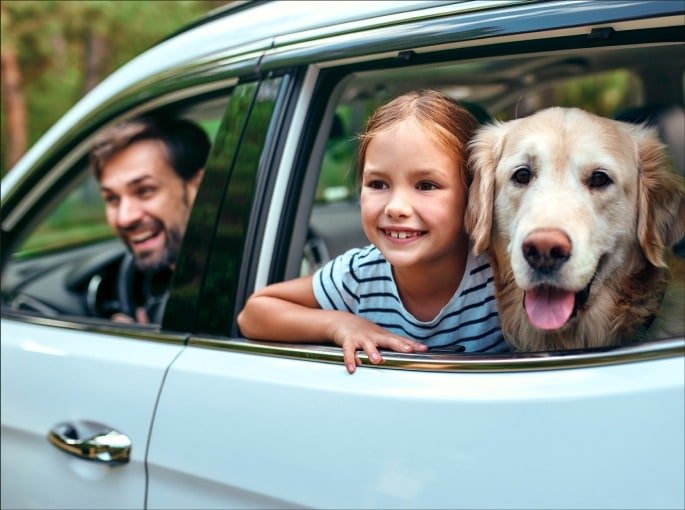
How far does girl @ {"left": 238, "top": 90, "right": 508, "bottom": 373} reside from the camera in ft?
6.61

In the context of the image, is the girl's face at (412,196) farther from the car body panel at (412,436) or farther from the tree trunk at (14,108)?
the tree trunk at (14,108)

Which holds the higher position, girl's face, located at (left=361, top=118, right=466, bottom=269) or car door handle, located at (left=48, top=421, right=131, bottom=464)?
girl's face, located at (left=361, top=118, right=466, bottom=269)

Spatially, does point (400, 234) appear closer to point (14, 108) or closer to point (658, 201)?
point (658, 201)

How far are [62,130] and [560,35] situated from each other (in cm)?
177

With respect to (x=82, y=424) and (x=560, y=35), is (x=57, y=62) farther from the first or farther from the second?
(x=560, y=35)

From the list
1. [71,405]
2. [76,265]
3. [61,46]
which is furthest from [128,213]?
[61,46]

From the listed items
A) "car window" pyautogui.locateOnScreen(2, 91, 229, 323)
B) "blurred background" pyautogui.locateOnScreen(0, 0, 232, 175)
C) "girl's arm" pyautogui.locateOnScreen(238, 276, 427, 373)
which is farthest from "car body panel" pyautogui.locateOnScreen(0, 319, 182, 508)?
"blurred background" pyautogui.locateOnScreen(0, 0, 232, 175)

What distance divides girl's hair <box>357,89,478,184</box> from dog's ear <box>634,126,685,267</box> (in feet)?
1.27

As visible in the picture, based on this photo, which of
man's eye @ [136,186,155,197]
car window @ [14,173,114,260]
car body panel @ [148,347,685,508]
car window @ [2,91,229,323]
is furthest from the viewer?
car window @ [14,173,114,260]

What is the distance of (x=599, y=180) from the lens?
1843mm

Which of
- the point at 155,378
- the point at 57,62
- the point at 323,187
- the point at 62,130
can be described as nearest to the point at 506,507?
the point at 155,378

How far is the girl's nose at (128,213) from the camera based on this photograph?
3.50 m

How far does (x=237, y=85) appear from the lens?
2469mm

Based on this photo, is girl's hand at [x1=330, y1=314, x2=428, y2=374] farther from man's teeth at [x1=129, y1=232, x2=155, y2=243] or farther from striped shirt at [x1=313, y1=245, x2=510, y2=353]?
man's teeth at [x1=129, y1=232, x2=155, y2=243]
